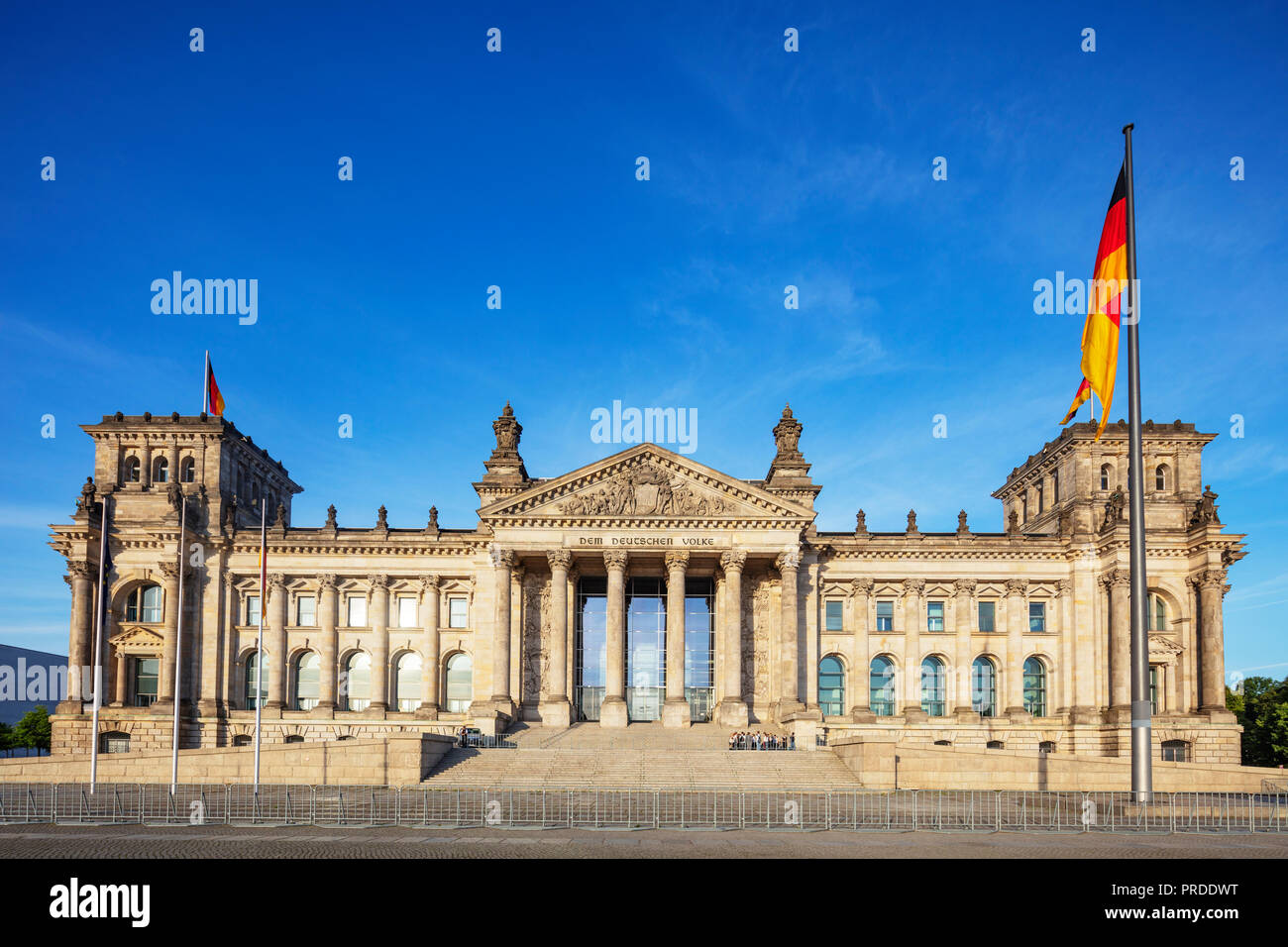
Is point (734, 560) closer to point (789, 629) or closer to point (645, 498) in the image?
point (789, 629)

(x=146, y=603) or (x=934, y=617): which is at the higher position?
(x=146, y=603)

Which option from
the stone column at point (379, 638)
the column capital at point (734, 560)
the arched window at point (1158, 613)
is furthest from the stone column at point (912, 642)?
the stone column at point (379, 638)

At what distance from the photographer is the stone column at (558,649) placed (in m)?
67.1

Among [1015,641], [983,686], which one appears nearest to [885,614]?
[983,686]

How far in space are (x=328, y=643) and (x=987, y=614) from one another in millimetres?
43372

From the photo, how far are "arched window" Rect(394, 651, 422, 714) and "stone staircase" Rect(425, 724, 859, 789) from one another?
54.7 ft

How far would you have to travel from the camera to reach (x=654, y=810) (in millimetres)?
34750

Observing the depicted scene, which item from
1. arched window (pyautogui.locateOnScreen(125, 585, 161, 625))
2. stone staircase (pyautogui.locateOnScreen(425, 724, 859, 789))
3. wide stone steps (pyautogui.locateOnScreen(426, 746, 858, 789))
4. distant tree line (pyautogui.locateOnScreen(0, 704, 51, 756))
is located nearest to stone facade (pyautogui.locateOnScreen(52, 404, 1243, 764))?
arched window (pyautogui.locateOnScreen(125, 585, 161, 625))

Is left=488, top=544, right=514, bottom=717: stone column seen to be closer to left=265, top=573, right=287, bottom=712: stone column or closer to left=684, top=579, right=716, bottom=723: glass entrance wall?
left=684, top=579, right=716, bottom=723: glass entrance wall

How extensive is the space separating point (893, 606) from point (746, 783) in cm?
2903

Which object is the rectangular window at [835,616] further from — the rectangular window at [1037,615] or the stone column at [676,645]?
the stone column at [676,645]

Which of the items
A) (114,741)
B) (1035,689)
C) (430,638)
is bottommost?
(114,741)
